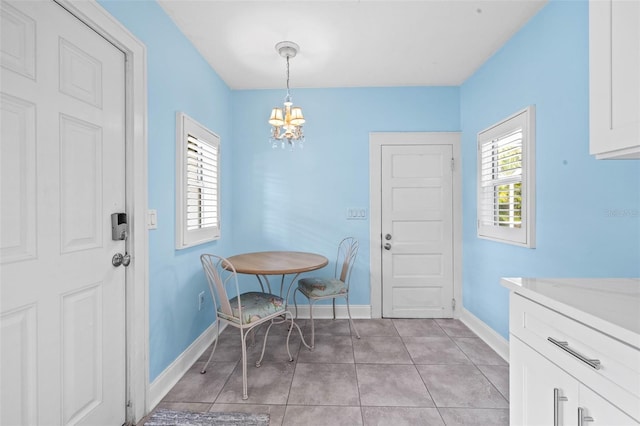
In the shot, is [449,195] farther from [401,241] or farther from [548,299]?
[548,299]

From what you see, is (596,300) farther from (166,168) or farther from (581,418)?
(166,168)

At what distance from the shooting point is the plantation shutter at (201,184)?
2.36 meters

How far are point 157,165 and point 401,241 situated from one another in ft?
8.22

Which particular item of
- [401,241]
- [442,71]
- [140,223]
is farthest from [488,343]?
[140,223]

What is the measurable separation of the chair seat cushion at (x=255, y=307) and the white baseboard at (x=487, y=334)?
6.13 ft

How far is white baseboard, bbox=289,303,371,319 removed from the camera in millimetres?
3279

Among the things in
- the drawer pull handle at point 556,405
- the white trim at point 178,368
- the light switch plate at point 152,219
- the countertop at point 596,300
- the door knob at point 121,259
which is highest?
the light switch plate at point 152,219

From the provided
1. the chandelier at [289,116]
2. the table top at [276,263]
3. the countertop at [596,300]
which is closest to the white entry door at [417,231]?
the table top at [276,263]

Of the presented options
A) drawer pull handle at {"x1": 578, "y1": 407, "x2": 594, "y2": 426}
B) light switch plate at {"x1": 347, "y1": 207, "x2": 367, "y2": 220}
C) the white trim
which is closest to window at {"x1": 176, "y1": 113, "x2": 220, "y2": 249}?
the white trim

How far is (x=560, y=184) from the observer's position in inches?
72.8

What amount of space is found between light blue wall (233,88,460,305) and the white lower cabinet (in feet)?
7.00

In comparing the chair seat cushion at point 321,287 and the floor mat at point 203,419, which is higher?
the chair seat cushion at point 321,287

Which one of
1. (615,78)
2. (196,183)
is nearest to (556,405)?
(615,78)

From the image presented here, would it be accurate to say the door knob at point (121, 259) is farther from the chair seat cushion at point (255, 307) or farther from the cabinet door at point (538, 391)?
the cabinet door at point (538, 391)
